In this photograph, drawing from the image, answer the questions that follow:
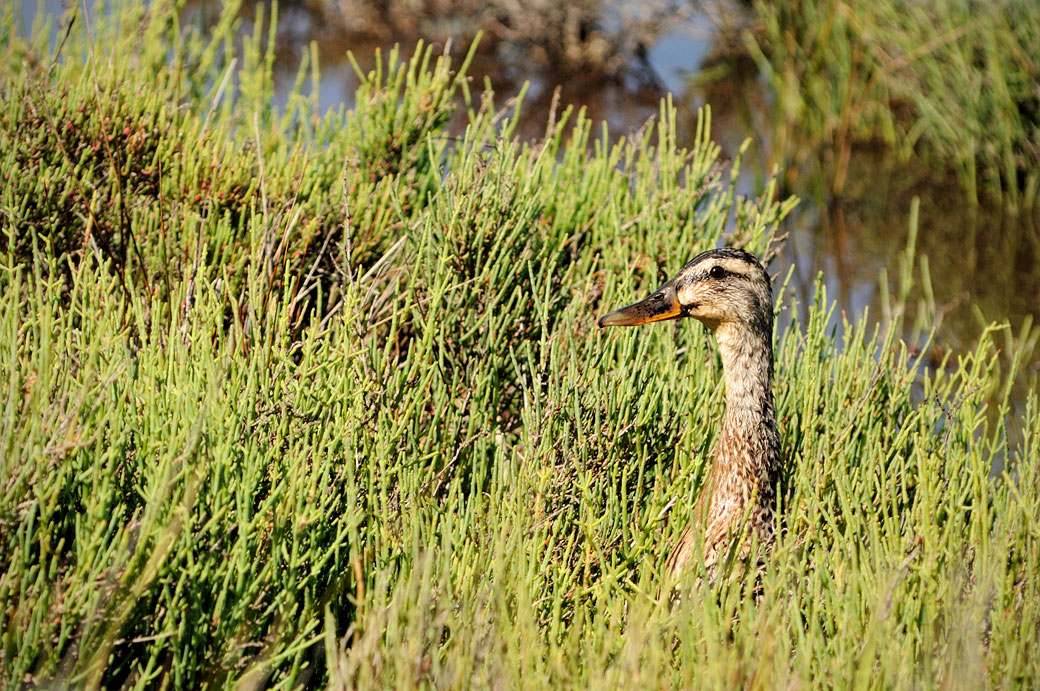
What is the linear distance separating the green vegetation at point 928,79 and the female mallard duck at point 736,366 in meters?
5.08

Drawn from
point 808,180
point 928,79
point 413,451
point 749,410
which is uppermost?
point 928,79

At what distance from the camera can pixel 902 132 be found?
9.25 meters

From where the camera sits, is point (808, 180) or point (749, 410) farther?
point (808, 180)

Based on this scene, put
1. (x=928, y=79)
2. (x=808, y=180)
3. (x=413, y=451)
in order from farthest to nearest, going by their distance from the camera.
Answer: (x=808, y=180), (x=928, y=79), (x=413, y=451)

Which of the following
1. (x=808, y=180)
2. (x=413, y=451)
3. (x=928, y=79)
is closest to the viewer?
(x=413, y=451)

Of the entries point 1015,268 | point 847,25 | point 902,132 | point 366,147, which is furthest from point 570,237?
point 902,132

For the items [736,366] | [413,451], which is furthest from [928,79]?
[413,451]

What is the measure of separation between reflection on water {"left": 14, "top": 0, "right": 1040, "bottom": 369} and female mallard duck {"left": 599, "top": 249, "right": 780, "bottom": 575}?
1.86 metres

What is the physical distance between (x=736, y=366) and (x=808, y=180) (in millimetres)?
5844

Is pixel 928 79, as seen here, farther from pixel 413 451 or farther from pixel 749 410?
pixel 413 451

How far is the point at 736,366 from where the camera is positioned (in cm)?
317

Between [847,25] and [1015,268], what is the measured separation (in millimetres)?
2414

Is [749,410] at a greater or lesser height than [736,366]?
lesser

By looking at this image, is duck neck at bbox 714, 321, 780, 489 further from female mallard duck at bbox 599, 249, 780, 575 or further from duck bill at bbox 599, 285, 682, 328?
duck bill at bbox 599, 285, 682, 328
